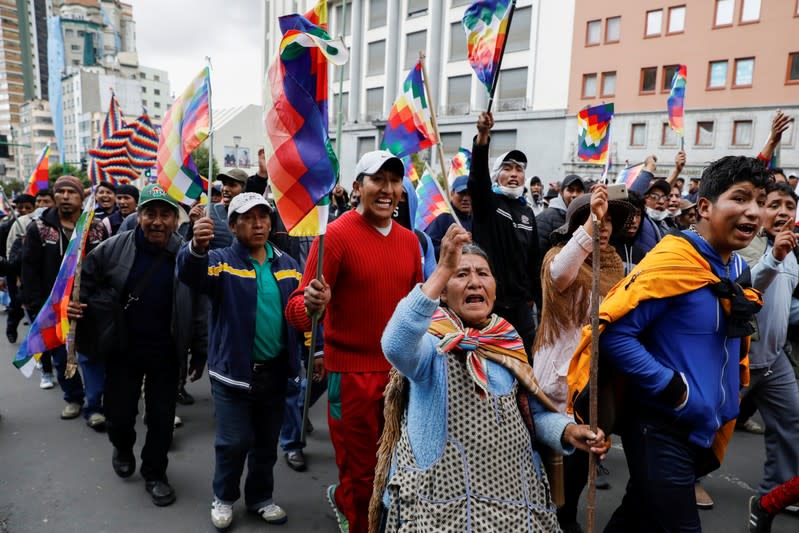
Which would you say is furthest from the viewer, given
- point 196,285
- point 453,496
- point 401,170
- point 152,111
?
point 152,111

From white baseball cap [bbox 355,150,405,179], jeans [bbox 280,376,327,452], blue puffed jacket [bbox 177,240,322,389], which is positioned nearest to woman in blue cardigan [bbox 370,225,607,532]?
white baseball cap [bbox 355,150,405,179]

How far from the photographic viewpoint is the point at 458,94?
34.3m

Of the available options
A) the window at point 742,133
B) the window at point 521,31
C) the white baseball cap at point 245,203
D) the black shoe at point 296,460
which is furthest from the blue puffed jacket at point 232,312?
the window at point 521,31

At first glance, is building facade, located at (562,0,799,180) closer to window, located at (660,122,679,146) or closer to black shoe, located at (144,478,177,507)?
window, located at (660,122,679,146)

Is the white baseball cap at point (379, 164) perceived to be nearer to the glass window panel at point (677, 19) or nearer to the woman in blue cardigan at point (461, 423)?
the woman in blue cardigan at point (461, 423)

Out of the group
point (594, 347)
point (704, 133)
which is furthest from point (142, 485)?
point (704, 133)

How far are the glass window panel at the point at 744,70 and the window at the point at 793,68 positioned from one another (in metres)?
1.35

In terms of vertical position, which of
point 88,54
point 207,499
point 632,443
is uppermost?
point 88,54

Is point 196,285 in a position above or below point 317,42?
below

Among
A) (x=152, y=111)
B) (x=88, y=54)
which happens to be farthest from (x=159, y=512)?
(x=88, y=54)

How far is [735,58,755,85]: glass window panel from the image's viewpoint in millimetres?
24969

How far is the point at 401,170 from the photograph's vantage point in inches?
121

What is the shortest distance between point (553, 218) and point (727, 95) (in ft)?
84.0

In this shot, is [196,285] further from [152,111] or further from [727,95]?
[152,111]
